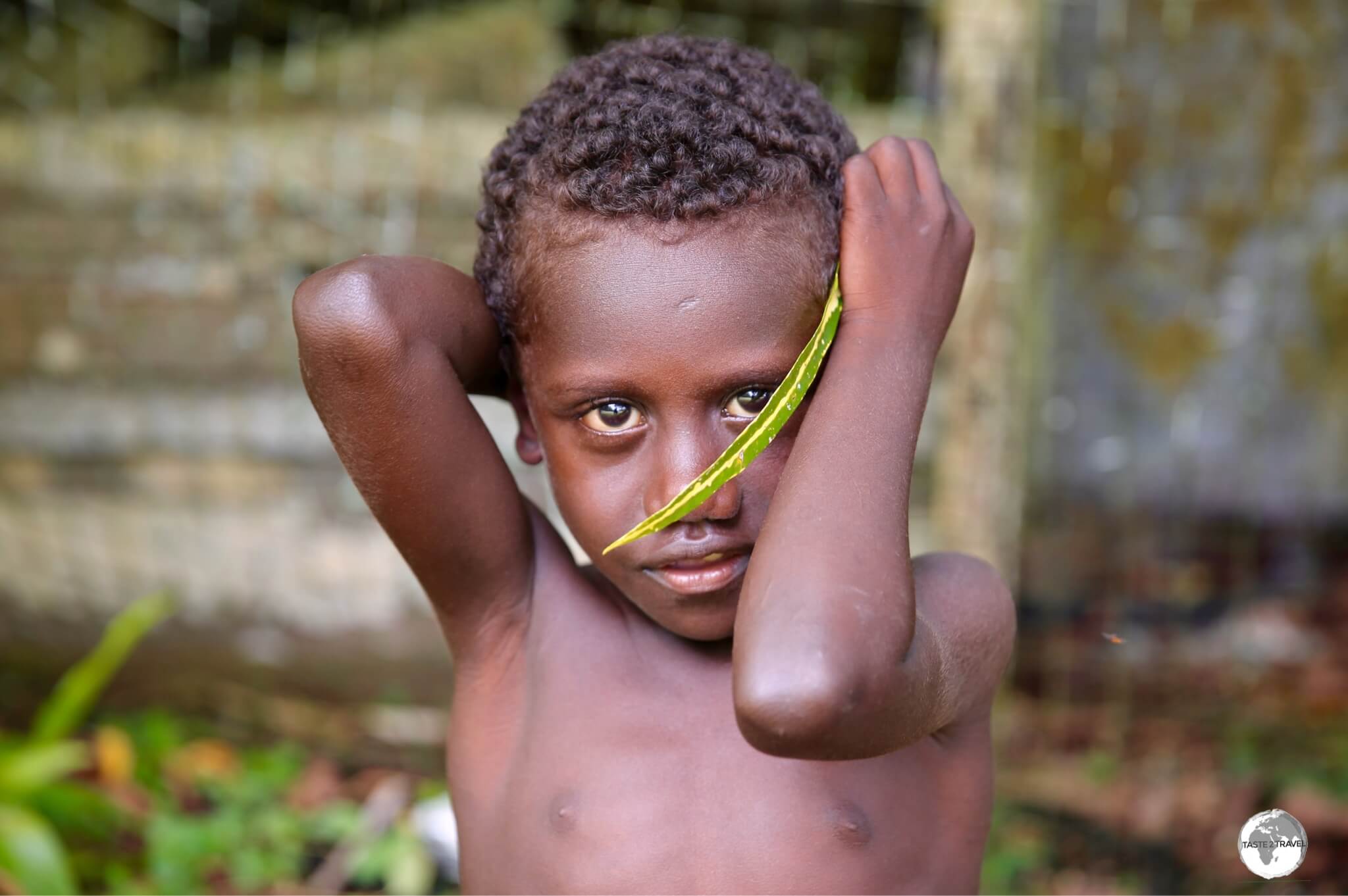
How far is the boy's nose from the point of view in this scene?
1309 millimetres

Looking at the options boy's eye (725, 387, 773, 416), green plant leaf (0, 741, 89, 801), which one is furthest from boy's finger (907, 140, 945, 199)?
green plant leaf (0, 741, 89, 801)

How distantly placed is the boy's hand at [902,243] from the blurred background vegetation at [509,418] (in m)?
1.87

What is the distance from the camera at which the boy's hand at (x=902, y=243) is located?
138 cm

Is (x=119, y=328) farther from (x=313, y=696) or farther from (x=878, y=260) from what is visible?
(x=878, y=260)

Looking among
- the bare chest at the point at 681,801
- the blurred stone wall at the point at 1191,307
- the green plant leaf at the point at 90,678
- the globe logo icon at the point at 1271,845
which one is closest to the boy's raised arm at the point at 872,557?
the bare chest at the point at 681,801

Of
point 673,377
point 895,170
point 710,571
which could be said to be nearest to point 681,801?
point 710,571

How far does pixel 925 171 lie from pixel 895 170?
5 centimetres

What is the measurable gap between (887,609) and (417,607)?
2.67 metres

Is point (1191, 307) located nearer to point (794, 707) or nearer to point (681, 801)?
point (681, 801)

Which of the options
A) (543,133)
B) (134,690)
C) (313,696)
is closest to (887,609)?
(543,133)

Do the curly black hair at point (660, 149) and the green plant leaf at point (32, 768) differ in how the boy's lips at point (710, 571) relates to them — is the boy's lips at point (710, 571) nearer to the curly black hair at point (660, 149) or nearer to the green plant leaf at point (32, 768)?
the curly black hair at point (660, 149)

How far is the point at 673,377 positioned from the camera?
1.32m

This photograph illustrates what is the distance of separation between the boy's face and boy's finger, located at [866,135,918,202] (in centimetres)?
12

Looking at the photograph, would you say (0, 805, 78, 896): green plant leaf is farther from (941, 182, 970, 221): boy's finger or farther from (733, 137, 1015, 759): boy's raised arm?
(941, 182, 970, 221): boy's finger
